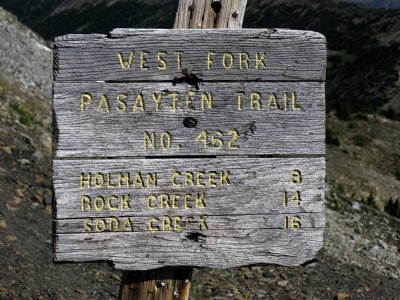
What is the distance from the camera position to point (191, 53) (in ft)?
10.2

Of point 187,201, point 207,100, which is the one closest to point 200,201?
point 187,201

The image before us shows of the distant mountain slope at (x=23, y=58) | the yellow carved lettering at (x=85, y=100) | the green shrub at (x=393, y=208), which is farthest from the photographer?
the distant mountain slope at (x=23, y=58)

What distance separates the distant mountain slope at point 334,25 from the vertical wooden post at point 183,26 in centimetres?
338

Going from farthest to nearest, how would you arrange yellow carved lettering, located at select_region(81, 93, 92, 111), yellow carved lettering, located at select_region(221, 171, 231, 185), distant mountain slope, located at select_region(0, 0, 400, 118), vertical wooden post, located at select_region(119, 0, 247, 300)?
distant mountain slope, located at select_region(0, 0, 400, 118)
vertical wooden post, located at select_region(119, 0, 247, 300)
yellow carved lettering, located at select_region(221, 171, 231, 185)
yellow carved lettering, located at select_region(81, 93, 92, 111)

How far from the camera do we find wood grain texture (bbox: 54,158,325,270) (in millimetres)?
3094

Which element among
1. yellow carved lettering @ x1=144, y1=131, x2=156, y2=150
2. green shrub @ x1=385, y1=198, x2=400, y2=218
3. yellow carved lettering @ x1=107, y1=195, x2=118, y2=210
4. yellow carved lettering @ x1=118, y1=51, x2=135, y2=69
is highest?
yellow carved lettering @ x1=118, y1=51, x2=135, y2=69

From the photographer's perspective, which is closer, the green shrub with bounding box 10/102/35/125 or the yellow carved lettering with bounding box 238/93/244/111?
the yellow carved lettering with bounding box 238/93/244/111

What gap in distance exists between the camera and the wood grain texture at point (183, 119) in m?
3.05

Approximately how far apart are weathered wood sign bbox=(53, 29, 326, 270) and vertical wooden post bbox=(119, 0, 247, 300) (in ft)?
0.70

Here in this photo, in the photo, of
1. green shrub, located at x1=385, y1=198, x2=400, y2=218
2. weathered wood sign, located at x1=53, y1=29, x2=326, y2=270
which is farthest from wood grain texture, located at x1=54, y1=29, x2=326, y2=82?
green shrub, located at x1=385, y1=198, x2=400, y2=218

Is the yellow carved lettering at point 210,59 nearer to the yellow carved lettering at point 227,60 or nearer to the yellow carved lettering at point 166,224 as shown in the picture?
the yellow carved lettering at point 227,60

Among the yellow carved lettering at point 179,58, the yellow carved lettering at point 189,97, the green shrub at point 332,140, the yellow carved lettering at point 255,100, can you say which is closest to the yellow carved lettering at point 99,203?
the yellow carved lettering at point 189,97

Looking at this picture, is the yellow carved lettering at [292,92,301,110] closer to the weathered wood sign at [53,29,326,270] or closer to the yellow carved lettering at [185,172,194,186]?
the weathered wood sign at [53,29,326,270]

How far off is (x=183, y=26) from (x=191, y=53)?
0.36 meters
